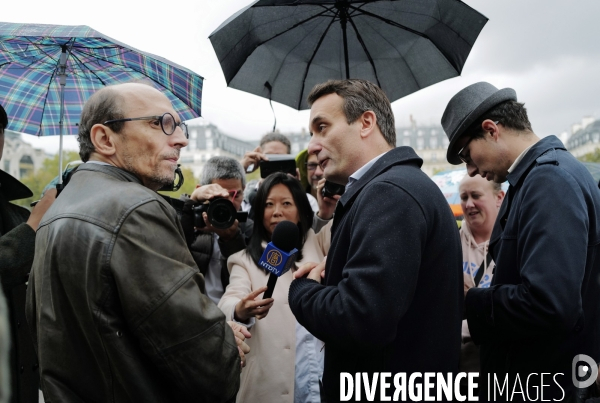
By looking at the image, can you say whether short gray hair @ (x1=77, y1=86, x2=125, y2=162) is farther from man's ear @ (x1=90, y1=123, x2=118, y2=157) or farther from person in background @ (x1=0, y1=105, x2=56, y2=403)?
person in background @ (x1=0, y1=105, x2=56, y2=403)

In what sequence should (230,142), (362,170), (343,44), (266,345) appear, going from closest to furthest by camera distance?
1. (362,170)
2. (266,345)
3. (343,44)
4. (230,142)

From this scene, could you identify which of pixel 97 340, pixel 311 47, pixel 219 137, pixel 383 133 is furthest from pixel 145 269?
pixel 219 137

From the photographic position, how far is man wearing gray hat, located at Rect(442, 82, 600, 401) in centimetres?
216

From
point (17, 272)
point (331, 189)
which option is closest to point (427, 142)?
point (331, 189)

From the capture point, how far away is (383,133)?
7.84 feet

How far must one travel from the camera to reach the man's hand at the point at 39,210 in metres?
2.81

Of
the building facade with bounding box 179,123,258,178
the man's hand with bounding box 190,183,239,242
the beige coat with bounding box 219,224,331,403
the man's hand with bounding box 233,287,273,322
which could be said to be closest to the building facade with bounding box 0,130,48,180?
the building facade with bounding box 179,123,258,178

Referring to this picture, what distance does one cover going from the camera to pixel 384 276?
73.9 inches

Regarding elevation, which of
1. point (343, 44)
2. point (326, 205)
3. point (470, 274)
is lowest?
point (470, 274)

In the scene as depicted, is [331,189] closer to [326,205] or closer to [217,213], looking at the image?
[326,205]

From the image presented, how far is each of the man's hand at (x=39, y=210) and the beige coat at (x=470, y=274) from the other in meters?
2.13

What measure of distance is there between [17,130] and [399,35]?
2.71 m

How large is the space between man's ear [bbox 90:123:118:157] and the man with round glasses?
221 mm

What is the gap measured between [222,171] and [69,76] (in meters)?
1.25
